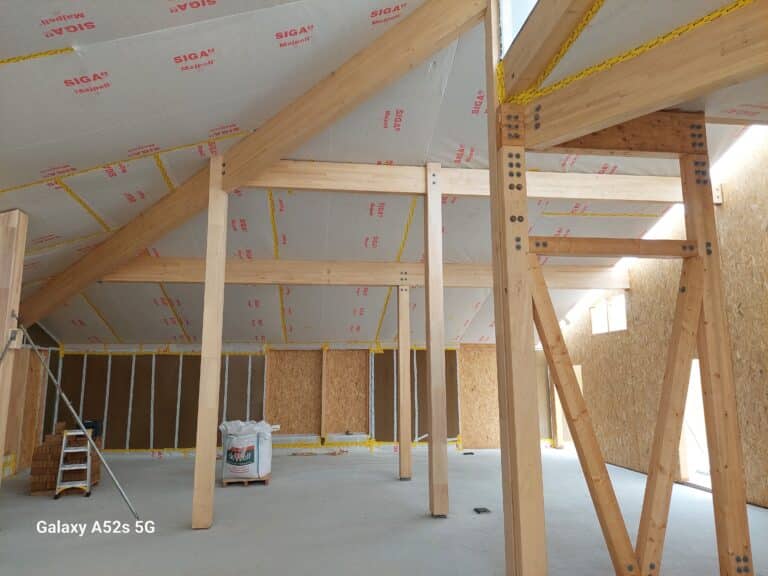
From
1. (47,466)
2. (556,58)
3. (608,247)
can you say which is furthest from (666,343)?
(47,466)

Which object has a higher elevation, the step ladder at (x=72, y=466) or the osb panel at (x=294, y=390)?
the osb panel at (x=294, y=390)

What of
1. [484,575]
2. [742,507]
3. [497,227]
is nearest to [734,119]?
[497,227]

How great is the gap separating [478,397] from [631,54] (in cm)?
929

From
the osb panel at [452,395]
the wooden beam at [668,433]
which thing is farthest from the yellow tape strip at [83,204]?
the osb panel at [452,395]

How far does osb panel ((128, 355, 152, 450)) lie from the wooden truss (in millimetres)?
8670

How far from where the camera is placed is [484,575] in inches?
132

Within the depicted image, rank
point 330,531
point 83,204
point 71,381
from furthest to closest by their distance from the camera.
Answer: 1. point 71,381
2. point 83,204
3. point 330,531

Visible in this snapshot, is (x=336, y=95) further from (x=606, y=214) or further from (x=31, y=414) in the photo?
(x=31, y=414)

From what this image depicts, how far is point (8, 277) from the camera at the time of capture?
4.68 metres

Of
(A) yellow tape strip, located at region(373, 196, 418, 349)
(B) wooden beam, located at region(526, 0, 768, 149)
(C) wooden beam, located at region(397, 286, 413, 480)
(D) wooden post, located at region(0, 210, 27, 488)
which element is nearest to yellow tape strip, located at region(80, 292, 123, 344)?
(D) wooden post, located at region(0, 210, 27, 488)

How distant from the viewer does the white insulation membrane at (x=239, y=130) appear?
2.96m

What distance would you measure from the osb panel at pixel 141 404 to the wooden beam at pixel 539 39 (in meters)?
9.03

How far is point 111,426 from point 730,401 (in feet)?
32.1

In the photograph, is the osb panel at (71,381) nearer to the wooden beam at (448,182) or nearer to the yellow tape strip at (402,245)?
the yellow tape strip at (402,245)
